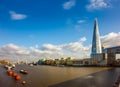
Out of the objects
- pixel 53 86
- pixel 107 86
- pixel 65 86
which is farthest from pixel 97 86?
pixel 53 86

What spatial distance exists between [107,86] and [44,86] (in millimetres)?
21299

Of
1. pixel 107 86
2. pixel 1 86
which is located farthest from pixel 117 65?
pixel 1 86

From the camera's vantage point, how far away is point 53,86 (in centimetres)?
5312

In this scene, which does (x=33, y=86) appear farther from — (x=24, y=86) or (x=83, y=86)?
(x=83, y=86)

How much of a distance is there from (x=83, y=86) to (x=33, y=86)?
56.2 feet

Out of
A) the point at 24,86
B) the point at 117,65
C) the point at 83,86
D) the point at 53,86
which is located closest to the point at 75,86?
the point at 83,86

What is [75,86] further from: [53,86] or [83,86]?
[53,86]

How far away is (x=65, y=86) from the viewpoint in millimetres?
53188

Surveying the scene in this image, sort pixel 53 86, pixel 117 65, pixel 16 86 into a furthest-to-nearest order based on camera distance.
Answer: pixel 117 65
pixel 16 86
pixel 53 86

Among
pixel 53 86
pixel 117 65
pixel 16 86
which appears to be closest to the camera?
pixel 53 86

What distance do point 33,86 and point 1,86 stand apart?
12.0 metres

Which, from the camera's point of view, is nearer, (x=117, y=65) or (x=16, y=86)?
(x=16, y=86)

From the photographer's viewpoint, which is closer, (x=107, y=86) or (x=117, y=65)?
(x=107, y=86)

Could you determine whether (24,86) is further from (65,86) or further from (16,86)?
(65,86)
